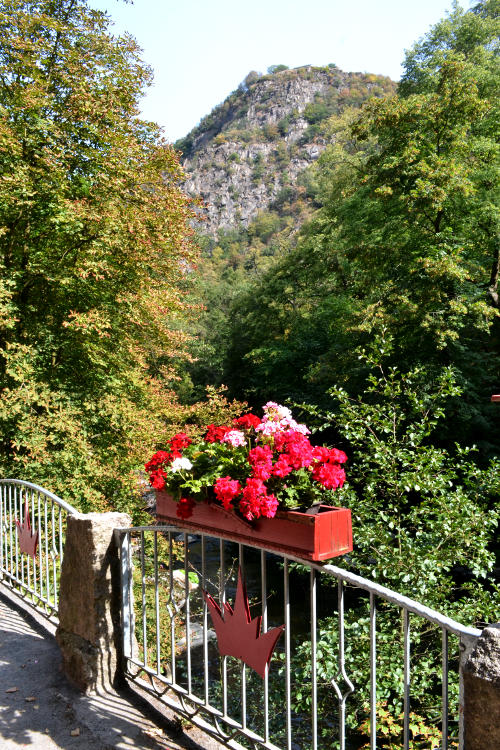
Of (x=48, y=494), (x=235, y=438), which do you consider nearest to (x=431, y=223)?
(x=48, y=494)

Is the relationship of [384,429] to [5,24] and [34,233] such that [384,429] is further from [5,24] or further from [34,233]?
[5,24]

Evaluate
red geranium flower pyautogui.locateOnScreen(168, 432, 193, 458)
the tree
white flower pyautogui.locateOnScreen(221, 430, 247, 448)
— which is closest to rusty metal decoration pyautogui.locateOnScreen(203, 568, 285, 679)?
white flower pyautogui.locateOnScreen(221, 430, 247, 448)

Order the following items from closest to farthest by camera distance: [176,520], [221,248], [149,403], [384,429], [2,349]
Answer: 1. [176,520]
2. [384,429]
3. [2,349]
4. [149,403]
5. [221,248]

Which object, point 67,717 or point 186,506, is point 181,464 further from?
point 67,717

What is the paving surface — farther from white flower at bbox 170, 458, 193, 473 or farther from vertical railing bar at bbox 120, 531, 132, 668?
white flower at bbox 170, 458, 193, 473

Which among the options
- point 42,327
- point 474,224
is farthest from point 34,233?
point 474,224

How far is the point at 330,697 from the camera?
603 centimetres

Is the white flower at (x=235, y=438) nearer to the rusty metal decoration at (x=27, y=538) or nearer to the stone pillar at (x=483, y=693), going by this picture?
the stone pillar at (x=483, y=693)

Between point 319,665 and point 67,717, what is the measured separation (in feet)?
6.81

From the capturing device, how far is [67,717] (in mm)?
2992

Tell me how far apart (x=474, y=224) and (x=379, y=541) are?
10.4 meters

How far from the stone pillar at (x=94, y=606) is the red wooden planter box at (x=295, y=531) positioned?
1.04 meters

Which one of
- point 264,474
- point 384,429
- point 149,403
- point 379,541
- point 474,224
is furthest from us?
point 474,224

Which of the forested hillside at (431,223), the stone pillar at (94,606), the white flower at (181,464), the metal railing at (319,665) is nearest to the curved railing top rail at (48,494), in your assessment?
the stone pillar at (94,606)
